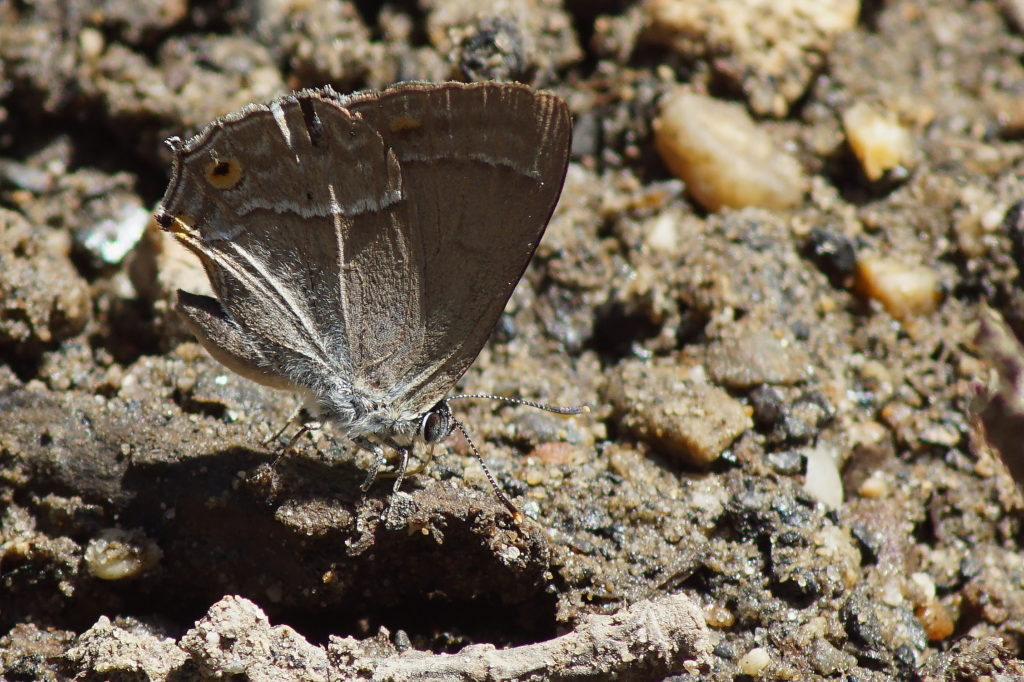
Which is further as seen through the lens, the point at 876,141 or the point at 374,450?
the point at 876,141

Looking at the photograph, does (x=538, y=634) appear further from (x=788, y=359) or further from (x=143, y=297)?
(x=143, y=297)

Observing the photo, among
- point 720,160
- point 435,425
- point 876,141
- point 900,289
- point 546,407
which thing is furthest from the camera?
point 876,141

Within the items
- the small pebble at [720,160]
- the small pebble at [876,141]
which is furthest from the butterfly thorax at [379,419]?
the small pebble at [876,141]

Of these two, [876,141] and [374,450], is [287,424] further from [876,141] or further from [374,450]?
[876,141]

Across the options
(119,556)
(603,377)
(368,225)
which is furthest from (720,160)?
(119,556)

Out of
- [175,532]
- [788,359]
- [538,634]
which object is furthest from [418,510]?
[788,359]

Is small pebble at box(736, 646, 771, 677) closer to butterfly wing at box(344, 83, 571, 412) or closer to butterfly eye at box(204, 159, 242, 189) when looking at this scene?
butterfly wing at box(344, 83, 571, 412)
